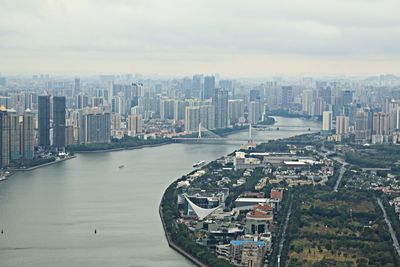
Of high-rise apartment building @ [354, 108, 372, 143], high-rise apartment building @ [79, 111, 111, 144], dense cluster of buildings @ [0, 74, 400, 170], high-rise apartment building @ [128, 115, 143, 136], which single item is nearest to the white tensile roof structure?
dense cluster of buildings @ [0, 74, 400, 170]

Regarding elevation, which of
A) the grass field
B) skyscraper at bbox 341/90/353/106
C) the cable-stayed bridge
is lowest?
the cable-stayed bridge

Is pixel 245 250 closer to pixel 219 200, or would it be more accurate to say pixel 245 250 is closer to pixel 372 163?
pixel 219 200

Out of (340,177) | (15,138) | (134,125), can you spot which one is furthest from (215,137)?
(340,177)

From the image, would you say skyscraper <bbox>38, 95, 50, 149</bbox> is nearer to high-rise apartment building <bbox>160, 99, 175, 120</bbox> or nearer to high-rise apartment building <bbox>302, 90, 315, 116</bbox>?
high-rise apartment building <bbox>160, 99, 175, 120</bbox>

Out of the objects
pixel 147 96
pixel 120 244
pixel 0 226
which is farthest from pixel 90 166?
pixel 147 96

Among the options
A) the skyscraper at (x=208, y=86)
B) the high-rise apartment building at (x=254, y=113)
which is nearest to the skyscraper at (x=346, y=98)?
the high-rise apartment building at (x=254, y=113)

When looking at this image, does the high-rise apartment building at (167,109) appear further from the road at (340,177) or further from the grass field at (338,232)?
the grass field at (338,232)
